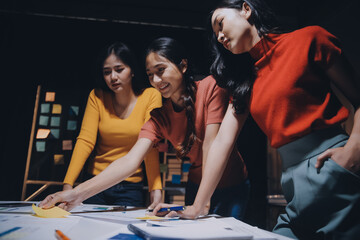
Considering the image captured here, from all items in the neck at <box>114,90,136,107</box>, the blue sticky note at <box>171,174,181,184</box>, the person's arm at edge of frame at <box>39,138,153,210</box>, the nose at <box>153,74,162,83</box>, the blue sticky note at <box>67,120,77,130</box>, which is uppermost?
the nose at <box>153,74,162,83</box>

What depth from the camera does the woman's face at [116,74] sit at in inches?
76.2

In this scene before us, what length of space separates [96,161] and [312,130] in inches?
58.8

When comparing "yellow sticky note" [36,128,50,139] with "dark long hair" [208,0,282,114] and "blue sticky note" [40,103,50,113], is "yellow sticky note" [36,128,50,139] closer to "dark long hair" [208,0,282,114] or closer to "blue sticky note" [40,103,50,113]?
"blue sticky note" [40,103,50,113]

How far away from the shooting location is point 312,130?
33.1 inches

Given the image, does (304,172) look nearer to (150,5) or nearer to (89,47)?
(150,5)

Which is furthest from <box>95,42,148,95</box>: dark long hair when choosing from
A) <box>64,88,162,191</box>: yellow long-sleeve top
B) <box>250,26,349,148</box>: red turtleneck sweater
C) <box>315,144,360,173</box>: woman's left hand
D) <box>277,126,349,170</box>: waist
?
<box>315,144,360,173</box>: woman's left hand

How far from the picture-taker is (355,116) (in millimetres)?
823

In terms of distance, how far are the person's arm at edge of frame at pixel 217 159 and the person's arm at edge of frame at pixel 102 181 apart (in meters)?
0.45

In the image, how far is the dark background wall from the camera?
11.2 feet

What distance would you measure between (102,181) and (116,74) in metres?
0.92

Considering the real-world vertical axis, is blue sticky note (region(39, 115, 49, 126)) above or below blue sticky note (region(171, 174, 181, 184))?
above

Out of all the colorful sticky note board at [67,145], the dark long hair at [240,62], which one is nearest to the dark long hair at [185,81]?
the dark long hair at [240,62]

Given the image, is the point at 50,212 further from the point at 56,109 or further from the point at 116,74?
the point at 56,109

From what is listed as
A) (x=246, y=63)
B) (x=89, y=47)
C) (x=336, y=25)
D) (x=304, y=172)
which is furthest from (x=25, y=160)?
(x=336, y=25)
